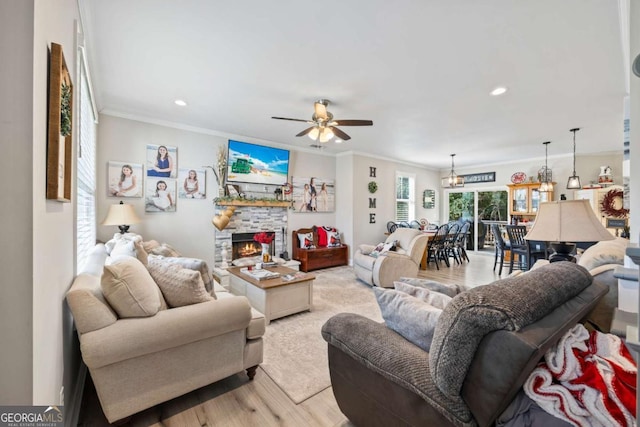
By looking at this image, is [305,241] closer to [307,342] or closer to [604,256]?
[307,342]

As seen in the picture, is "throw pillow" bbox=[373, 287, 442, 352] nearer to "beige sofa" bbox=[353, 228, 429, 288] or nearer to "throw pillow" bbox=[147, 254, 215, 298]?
"throw pillow" bbox=[147, 254, 215, 298]

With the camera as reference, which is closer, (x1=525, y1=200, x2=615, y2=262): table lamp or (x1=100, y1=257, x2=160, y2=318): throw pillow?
(x1=100, y1=257, x2=160, y2=318): throw pillow

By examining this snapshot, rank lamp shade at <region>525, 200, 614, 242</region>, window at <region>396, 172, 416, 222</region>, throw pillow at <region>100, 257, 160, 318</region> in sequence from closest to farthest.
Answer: throw pillow at <region>100, 257, 160, 318</region> → lamp shade at <region>525, 200, 614, 242</region> → window at <region>396, 172, 416, 222</region>

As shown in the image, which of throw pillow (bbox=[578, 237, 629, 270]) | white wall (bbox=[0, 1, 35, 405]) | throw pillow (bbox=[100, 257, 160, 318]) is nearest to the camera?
white wall (bbox=[0, 1, 35, 405])

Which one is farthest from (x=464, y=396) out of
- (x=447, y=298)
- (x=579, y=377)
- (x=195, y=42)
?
(x=195, y=42)

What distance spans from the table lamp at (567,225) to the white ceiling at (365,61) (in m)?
1.32

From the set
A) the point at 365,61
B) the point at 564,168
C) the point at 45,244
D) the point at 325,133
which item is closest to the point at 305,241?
the point at 325,133

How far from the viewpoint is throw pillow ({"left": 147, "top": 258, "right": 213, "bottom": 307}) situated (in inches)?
68.1

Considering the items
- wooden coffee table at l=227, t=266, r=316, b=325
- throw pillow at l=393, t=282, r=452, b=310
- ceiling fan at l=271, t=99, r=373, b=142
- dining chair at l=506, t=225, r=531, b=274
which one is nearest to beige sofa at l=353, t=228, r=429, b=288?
wooden coffee table at l=227, t=266, r=316, b=325

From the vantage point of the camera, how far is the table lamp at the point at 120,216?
333 cm

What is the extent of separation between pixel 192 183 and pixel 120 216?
1231 millimetres

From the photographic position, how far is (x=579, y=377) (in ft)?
2.84

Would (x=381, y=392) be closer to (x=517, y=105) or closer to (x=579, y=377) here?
(x=579, y=377)

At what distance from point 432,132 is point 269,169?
3.01 meters
